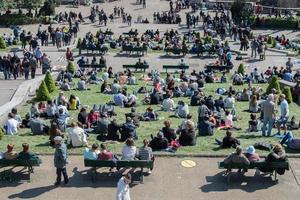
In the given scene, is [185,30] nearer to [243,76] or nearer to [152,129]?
[243,76]

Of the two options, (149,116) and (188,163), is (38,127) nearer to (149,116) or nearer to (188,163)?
(149,116)

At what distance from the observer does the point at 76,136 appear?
20625 millimetres

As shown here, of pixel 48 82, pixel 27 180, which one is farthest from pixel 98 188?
pixel 48 82

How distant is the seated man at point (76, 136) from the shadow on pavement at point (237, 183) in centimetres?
449

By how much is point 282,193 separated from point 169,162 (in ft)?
12.5

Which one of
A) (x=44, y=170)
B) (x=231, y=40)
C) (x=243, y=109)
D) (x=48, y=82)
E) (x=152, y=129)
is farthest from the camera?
(x=231, y=40)

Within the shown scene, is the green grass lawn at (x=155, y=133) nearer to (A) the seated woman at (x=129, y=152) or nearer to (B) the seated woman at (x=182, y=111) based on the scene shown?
(B) the seated woman at (x=182, y=111)

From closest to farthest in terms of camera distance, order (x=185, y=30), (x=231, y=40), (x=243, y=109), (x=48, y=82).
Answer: (x=243, y=109), (x=48, y=82), (x=231, y=40), (x=185, y=30)

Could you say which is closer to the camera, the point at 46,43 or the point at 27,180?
the point at 27,180

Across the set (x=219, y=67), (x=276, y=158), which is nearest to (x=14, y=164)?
(x=276, y=158)

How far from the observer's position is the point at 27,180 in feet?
59.8

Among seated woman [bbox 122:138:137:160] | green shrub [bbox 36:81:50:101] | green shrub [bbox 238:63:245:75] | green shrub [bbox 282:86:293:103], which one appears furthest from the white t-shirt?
green shrub [bbox 238:63:245:75]

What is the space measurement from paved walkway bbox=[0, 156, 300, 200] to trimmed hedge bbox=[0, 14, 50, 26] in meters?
39.1

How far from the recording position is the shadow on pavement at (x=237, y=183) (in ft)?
58.5
